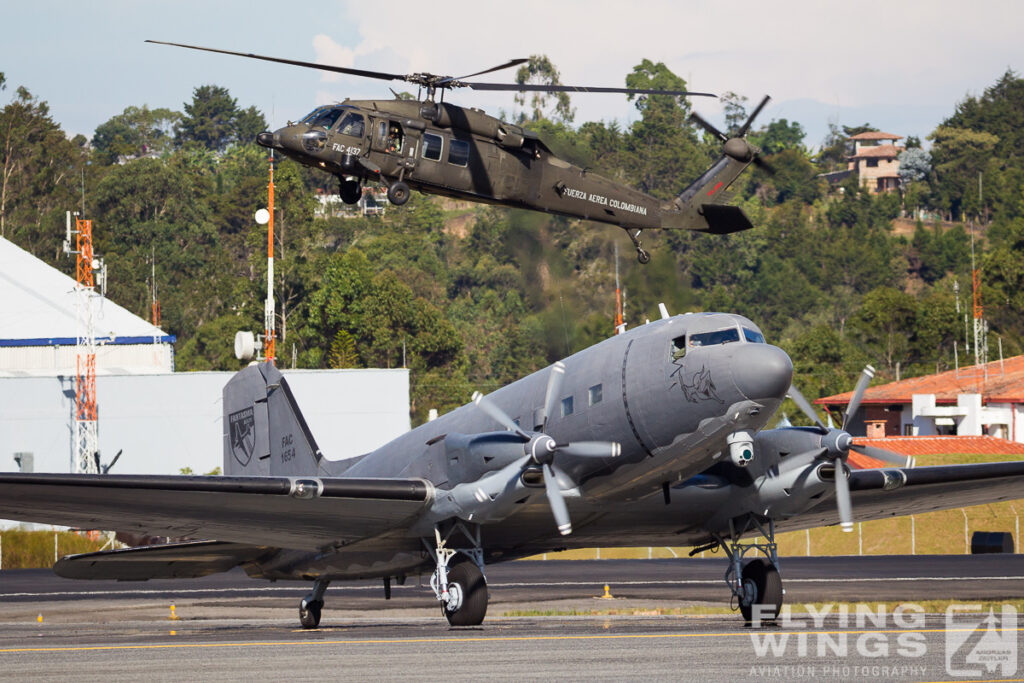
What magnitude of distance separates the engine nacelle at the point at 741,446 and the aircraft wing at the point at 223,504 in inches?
249

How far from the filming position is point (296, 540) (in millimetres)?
27531

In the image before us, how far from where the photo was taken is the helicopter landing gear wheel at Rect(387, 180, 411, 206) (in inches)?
1061

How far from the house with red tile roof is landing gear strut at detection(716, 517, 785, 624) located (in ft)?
190

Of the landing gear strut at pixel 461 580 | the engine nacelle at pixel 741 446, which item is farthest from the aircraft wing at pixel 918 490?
the landing gear strut at pixel 461 580

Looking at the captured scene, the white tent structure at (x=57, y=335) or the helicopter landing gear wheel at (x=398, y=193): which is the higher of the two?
the helicopter landing gear wheel at (x=398, y=193)

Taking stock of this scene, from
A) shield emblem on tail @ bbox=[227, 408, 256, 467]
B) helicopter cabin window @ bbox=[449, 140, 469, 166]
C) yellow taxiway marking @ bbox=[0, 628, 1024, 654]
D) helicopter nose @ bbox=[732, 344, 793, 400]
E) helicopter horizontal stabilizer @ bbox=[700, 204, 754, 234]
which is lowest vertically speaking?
yellow taxiway marking @ bbox=[0, 628, 1024, 654]

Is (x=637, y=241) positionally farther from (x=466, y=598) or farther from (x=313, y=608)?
(x=313, y=608)

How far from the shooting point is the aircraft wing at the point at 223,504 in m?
23.4

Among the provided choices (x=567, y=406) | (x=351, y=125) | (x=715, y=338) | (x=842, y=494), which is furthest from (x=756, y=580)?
(x=351, y=125)

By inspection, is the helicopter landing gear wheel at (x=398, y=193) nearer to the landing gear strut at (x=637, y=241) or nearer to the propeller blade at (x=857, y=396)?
the landing gear strut at (x=637, y=241)

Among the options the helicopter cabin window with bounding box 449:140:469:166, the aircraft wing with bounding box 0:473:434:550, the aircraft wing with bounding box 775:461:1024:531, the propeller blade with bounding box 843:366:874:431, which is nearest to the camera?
the aircraft wing with bounding box 0:473:434:550

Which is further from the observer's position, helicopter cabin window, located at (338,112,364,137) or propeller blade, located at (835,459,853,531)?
helicopter cabin window, located at (338,112,364,137)

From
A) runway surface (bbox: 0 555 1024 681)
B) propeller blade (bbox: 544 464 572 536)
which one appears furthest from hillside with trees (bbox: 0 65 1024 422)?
propeller blade (bbox: 544 464 572 536)

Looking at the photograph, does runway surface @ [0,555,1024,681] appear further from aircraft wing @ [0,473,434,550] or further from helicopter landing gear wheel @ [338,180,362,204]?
helicopter landing gear wheel @ [338,180,362,204]
